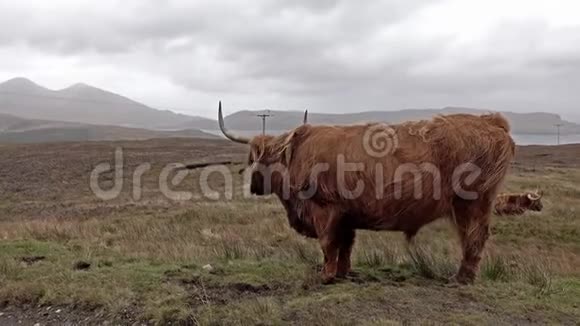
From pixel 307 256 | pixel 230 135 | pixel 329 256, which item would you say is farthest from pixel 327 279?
pixel 230 135

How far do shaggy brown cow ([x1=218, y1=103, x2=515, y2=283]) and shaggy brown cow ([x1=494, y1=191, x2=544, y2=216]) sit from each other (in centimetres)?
1020

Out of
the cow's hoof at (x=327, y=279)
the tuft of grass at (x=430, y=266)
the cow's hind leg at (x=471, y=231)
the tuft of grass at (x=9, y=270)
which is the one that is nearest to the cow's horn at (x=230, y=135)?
the cow's hoof at (x=327, y=279)

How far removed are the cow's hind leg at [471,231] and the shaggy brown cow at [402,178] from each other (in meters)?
0.01

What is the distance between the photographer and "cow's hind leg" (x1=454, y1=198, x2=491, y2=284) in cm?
582

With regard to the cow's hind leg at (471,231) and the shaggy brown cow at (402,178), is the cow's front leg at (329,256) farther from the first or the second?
the cow's hind leg at (471,231)

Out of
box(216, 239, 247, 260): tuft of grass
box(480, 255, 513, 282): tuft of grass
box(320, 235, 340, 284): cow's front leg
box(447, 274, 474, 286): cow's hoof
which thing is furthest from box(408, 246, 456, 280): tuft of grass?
box(216, 239, 247, 260): tuft of grass

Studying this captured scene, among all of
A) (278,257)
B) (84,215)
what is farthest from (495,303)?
(84,215)

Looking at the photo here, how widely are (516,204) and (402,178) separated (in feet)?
38.8

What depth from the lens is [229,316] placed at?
4938mm

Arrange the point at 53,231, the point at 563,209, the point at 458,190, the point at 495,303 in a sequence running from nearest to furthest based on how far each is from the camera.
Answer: the point at 495,303
the point at 458,190
the point at 53,231
the point at 563,209

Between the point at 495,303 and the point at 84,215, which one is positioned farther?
the point at 84,215

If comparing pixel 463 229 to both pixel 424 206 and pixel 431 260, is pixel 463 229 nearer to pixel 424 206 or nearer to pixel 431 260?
pixel 424 206

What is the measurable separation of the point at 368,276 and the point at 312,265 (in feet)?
2.73

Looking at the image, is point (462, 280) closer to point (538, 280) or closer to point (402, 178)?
point (538, 280)
